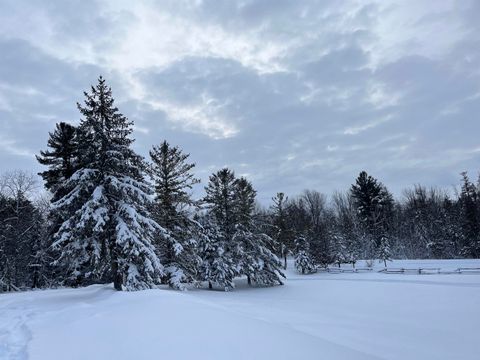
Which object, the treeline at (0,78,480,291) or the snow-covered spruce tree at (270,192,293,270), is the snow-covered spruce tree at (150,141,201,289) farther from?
the snow-covered spruce tree at (270,192,293,270)

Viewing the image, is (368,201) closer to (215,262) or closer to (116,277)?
(215,262)

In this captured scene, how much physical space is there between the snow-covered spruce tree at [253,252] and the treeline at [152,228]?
0.10m

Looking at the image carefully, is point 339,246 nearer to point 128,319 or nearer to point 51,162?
point 51,162

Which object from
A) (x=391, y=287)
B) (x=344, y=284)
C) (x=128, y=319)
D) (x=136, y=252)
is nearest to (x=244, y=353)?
(x=128, y=319)

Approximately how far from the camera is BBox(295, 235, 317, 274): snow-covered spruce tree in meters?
48.4

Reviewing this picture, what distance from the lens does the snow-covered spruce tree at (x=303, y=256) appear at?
159ft

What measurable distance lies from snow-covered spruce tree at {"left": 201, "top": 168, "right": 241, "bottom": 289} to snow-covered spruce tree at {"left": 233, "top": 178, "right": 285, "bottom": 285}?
536mm

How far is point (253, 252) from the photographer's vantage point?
110 feet

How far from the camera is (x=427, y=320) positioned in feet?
48.5

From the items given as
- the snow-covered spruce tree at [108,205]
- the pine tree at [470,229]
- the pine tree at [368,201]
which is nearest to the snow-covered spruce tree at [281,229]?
the pine tree at [368,201]

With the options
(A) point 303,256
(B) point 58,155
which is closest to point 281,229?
(A) point 303,256

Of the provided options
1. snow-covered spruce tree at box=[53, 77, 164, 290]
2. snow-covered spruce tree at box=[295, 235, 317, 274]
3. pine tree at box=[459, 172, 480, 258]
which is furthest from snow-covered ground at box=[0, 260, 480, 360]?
pine tree at box=[459, 172, 480, 258]

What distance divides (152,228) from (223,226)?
1620cm

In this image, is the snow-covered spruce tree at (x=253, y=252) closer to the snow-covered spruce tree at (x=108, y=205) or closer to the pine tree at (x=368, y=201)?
the snow-covered spruce tree at (x=108, y=205)
